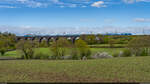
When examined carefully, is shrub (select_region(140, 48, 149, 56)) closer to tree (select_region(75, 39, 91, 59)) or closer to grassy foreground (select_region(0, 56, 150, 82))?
tree (select_region(75, 39, 91, 59))

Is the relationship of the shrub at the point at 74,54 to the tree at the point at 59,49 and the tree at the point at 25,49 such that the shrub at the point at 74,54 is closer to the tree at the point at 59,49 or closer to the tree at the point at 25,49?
the tree at the point at 59,49

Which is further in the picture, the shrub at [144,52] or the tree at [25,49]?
the tree at [25,49]

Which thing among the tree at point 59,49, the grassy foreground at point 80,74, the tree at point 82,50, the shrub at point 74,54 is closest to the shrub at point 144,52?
the tree at point 82,50

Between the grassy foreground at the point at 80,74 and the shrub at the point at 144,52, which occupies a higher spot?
the grassy foreground at the point at 80,74

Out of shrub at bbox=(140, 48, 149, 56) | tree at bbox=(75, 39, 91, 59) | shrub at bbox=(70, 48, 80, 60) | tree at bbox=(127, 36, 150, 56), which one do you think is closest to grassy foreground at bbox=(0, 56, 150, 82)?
tree at bbox=(127, 36, 150, 56)

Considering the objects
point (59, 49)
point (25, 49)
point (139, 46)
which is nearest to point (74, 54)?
point (59, 49)

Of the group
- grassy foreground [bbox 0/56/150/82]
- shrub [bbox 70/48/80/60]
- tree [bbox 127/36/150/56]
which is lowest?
shrub [bbox 70/48/80/60]

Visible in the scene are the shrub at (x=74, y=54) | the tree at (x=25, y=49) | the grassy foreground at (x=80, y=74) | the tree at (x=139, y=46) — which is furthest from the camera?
the tree at (x=25, y=49)

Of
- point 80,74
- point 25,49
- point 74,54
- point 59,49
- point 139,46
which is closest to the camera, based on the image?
point 80,74

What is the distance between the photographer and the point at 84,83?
28.0ft

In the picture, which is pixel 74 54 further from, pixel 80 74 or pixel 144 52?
pixel 80 74

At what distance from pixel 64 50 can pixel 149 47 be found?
22867 millimetres

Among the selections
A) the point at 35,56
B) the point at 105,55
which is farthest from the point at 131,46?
the point at 35,56

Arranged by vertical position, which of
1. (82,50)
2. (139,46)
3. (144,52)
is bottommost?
(144,52)
